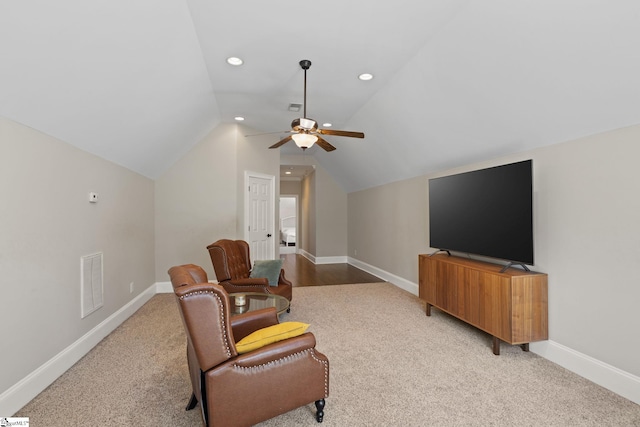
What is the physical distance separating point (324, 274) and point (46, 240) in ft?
16.6

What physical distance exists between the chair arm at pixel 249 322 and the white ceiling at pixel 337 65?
2101 mm

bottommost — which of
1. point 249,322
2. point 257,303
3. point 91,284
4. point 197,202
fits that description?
point 257,303

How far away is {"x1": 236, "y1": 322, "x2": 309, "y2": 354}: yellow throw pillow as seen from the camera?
171cm

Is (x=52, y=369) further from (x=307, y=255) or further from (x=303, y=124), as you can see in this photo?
(x=307, y=255)

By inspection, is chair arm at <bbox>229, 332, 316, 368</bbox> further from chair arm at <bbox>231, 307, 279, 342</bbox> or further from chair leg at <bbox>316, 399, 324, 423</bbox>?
chair arm at <bbox>231, 307, 279, 342</bbox>

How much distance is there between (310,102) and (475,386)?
12.3 feet

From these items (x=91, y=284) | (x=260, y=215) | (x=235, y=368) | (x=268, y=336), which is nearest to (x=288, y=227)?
(x=260, y=215)

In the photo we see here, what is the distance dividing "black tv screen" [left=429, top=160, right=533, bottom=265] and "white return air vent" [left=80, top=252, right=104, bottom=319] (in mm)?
4118

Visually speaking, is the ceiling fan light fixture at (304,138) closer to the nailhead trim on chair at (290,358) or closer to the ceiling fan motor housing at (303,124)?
the ceiling fan motor housing at (303,124)

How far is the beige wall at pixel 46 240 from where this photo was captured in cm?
204

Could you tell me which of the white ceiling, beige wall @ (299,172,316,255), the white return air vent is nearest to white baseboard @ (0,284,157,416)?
the white return air vent

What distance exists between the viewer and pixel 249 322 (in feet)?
7.50

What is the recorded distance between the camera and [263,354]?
1.69m

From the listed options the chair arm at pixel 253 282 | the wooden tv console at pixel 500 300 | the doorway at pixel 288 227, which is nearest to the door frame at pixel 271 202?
the chair arm at pixel 253 282
